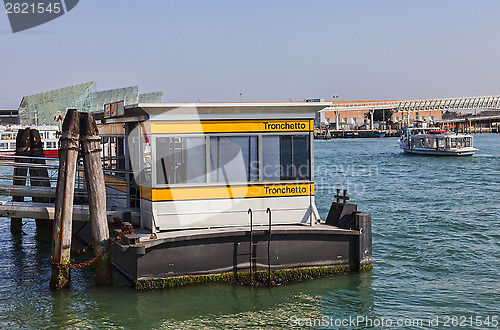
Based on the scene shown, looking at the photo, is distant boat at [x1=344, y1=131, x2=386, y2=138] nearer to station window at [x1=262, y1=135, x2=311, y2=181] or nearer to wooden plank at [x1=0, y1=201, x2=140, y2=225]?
station window at [x1=262, y1=135, x2=311, y2=181]

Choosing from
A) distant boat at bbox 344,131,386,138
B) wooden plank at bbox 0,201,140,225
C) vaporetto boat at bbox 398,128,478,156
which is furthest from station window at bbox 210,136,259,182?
distant boat at bbox 344,131,386,138

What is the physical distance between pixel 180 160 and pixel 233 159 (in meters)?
1.20

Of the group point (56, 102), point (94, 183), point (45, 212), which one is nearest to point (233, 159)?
point (94, 183)

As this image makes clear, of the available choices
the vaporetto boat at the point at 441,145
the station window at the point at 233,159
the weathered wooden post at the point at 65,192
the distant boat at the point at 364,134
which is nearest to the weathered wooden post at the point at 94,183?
the weathered wooden post at the point at 65,192

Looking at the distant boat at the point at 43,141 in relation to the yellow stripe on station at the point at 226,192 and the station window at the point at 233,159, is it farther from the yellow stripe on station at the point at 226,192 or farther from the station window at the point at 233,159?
the station window at the point at 233,159

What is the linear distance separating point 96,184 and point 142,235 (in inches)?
58.6

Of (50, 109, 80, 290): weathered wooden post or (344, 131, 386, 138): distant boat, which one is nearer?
(50, 109, 80, 290): weathered wooden post

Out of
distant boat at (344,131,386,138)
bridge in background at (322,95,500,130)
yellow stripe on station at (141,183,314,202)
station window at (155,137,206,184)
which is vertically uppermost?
bridge in background at (322,95,500,130)

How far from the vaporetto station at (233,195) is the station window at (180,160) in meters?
0.02

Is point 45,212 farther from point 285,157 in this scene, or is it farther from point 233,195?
point 285,157

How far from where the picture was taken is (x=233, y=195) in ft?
42.3

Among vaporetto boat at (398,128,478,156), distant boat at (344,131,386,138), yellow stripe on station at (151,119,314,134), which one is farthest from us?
distant boat at (344,131,386,138)

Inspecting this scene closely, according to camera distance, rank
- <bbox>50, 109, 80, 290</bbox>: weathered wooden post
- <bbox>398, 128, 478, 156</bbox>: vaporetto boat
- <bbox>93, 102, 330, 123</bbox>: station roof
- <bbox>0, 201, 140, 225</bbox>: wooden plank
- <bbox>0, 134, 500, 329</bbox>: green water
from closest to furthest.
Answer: <bbox>0, 134, 500, 329</bbox>: green water
<bbox>50, 109, 80, 290</bbox>: weathered wooden post
<bbox>93, 102, 330, 123</bbox>: station roof
<bbox>0, 201, 140, 225</bbox>: wooden plank
<bbox>398, 128, 478, 156</bbox>: vaporetto boat

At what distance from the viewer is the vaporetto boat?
63.4m
